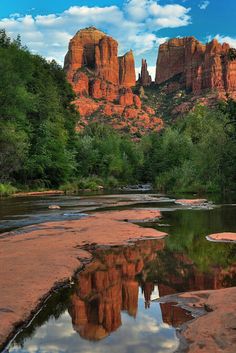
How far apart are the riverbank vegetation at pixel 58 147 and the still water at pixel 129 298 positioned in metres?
14.9

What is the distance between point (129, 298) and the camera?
7137mm

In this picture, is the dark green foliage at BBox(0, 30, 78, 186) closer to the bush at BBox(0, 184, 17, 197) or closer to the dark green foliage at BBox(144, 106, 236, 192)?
the bush at BBox(0, 184, 17, 197)

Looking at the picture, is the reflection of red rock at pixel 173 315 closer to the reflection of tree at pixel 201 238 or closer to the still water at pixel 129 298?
the still water at pixel 129 298

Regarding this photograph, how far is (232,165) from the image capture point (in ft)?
113

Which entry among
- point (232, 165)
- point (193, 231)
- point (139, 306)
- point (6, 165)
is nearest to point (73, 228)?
point (193, 231)

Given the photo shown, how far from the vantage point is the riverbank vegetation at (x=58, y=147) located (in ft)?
133

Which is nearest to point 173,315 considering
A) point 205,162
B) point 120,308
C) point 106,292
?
point 120,308

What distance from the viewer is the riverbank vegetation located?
133ft

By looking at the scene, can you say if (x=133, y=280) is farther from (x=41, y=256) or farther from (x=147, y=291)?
(x=41, y=256)

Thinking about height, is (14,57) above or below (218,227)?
above

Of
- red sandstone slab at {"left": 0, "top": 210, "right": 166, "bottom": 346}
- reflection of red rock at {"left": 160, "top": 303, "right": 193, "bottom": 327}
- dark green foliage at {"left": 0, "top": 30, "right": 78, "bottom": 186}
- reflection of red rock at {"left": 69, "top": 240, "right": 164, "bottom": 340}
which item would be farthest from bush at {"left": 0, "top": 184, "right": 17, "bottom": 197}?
reflection of red rock at {"left": 160, "top": 303, "right": 193, "bottom": 327}

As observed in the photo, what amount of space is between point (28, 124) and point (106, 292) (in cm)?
4753

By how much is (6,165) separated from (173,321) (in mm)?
39291

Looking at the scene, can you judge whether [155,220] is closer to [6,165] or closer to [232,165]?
[232,165]
